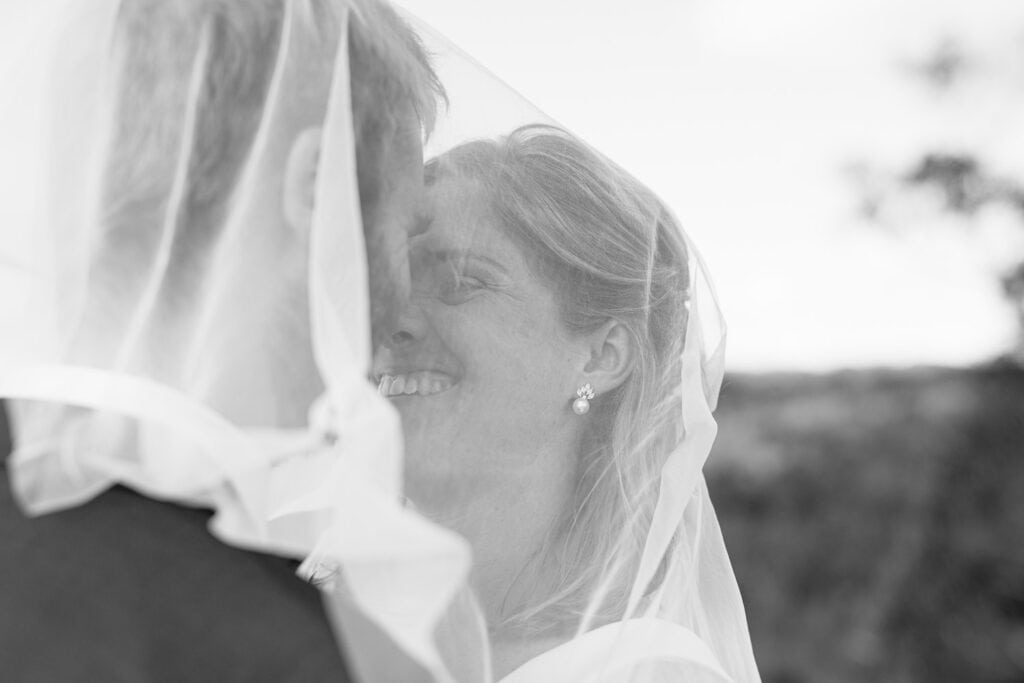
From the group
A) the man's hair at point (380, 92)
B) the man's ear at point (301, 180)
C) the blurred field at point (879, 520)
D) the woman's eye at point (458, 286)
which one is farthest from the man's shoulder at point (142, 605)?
the blurred field at point (879, 520)

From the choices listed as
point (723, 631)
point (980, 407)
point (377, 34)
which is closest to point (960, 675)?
point (980, 407)

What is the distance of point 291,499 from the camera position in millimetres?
1262

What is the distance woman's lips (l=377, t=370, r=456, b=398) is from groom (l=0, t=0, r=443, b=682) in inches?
21.9

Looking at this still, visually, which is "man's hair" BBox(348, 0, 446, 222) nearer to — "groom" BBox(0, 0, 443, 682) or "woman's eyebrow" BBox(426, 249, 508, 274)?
"woman's eyebrow" BBox(426, 249, 508, 274)

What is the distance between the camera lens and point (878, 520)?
31.3 feet

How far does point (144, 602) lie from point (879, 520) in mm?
9214

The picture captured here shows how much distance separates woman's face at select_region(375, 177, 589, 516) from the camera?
1.73 metres

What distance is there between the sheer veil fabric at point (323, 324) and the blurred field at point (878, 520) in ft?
25.4

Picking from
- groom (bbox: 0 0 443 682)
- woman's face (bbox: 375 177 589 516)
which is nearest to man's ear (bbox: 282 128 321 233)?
groom (bbox: 0 0 443 682)

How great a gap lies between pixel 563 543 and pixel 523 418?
20 centimetres

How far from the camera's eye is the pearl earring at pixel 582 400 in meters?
1.84

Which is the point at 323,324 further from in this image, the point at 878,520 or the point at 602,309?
the point at 878,520

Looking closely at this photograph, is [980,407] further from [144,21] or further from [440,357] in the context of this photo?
[144,21]

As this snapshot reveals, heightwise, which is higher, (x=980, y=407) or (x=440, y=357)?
(x=440, y=357)
